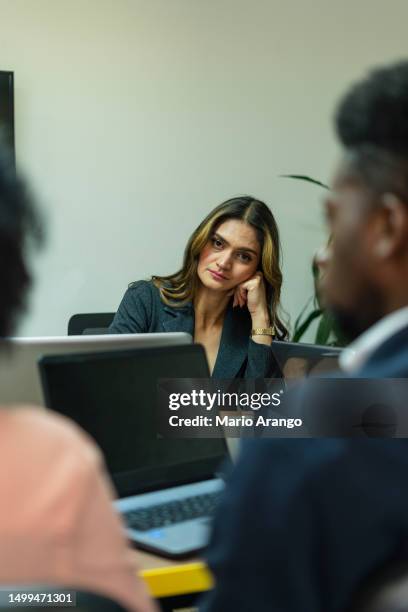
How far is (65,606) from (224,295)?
2.29m

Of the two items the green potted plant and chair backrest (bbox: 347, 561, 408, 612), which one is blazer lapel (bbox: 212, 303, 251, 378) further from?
chair backrest (bbox: 347, 561, 408, 612)

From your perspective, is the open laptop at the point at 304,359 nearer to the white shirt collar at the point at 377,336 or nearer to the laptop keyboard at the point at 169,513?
the laptop keyboard at the point at 169,513

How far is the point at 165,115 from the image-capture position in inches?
154

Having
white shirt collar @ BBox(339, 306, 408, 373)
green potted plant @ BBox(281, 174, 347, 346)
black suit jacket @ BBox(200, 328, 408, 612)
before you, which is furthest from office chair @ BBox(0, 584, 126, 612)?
green potted plant @ BBox(281, 174, 347, 346)

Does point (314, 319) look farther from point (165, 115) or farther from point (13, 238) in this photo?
point (13, 238)

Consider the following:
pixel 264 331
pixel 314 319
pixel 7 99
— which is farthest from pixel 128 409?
pixel 314 319

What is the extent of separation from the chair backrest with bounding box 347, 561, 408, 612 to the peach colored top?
0.70 feet

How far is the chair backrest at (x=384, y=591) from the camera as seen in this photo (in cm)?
75

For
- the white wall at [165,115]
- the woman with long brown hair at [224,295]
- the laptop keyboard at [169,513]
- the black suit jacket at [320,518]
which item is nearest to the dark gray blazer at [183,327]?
the woman with long brown hair at [224,295]

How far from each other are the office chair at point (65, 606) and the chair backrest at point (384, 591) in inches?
8.0

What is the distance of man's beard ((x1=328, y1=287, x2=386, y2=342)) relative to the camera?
93 centimetres

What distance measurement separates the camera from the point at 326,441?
776 mm

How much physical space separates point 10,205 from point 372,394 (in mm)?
417

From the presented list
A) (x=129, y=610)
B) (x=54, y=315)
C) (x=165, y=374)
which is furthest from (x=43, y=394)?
(x=54, y=315)
